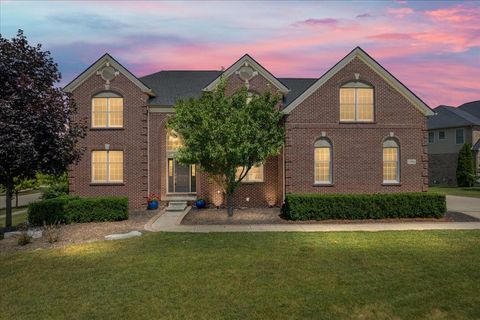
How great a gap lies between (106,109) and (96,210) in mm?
7643

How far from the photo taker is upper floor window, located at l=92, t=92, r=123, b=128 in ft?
77.9

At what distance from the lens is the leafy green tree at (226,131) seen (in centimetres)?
1783

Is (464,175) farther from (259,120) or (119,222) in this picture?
(119,222)

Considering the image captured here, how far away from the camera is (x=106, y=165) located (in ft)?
78.2

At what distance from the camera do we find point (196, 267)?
10.3m

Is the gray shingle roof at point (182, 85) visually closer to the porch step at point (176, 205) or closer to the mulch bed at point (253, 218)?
the porch step at point (176, 205)

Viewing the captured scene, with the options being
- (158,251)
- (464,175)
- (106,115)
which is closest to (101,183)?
(106,115)

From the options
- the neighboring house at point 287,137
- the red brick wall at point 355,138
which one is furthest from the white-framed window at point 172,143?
the red brick wall at point 355,138

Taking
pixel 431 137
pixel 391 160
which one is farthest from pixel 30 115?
pixel 431 137

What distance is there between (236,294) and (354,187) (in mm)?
15139

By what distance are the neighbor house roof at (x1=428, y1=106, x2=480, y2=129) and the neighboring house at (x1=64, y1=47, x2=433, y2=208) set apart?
2979cm

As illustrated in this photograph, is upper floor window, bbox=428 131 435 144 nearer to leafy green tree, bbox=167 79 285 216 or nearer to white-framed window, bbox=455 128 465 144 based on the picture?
white-framed window, bbox=455 128 465 144

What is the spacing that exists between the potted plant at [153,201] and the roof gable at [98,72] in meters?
6.59

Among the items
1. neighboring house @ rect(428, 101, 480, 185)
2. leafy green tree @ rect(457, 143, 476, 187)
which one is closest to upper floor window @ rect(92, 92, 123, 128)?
leafy green tree @ rect(457, 143, 476, 187)
